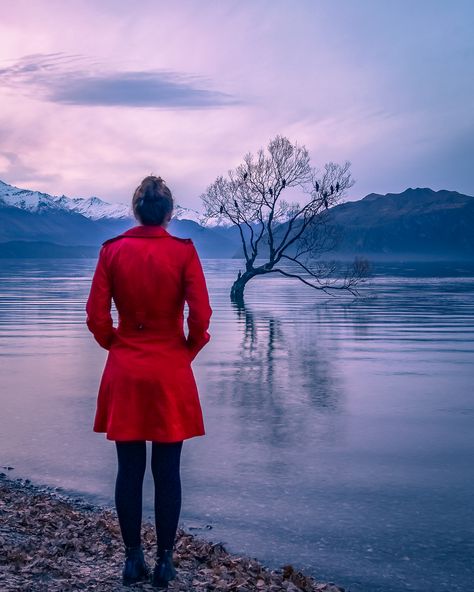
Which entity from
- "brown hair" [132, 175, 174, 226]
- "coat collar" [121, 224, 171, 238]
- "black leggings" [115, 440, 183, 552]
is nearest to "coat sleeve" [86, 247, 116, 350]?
"coat collar" [121, 224, 171, 238]

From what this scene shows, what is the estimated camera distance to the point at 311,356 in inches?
663

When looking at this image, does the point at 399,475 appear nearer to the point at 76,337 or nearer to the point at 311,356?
the point at 311,356

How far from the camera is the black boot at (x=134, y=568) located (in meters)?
4.89

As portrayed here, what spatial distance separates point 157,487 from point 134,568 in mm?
523

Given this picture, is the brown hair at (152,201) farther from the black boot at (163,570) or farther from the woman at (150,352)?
the black boot at (163,570)

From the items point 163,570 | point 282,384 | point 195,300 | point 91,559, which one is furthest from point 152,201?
point 282,384

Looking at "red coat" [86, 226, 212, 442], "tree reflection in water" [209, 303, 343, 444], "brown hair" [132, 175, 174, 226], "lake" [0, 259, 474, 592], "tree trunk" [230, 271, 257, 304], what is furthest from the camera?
"tree trunk" [230, 271, 257, 304]

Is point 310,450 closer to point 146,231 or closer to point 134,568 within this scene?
point 134,568

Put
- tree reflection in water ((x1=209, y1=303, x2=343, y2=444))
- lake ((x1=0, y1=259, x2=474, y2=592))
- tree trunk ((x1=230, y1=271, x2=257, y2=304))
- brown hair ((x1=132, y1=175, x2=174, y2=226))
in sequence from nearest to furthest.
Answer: brown hair ((x1=132, y1=175, x2=174, y2=226))
lake ((x1=0, y1=259, x2=474, y2=592))
tree reflection in water ((x1=209, y1=303, x2=343, y2=444))
tree trunk ((x1=230, y1=271, x2=257, y2=304))

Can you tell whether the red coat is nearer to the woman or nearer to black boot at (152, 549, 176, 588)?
the woman

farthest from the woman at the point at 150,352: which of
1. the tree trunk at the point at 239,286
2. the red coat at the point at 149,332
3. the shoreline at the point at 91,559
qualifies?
the tree trunk at the point at 239,286

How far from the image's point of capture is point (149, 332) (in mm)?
4770

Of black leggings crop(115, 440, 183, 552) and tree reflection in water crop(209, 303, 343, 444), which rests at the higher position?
black leggings crop(115, 440, 183, 552)

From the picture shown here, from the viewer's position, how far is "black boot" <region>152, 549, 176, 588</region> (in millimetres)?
4848
